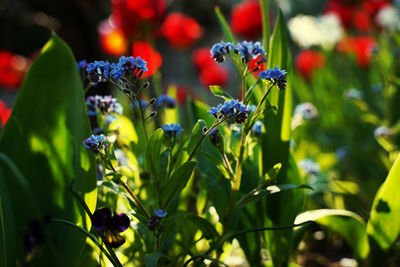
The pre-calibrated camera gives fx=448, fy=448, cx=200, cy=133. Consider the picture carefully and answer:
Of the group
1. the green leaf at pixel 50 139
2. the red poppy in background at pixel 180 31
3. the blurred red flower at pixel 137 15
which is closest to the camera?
the green leaf at pixel 50 139

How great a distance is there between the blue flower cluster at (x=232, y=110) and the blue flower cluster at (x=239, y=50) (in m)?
0.06

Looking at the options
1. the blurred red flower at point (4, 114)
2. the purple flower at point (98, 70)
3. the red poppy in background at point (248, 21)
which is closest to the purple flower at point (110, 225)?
the purple flower at point (98, 70)

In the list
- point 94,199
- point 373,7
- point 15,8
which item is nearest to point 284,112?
point 94,199

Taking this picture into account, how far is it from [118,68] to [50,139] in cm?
20

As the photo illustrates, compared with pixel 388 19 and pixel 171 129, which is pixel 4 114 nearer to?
pixel 171 129

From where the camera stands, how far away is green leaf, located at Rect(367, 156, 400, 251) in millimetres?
625

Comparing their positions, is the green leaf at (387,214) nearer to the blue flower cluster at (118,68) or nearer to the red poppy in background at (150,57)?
the blue flower cluster at (118,68)

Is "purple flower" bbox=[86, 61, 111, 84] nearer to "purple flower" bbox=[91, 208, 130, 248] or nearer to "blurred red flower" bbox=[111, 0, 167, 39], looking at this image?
"purple flower" bbox=[91, 208, 130, 248]

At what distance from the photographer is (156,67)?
1.39m

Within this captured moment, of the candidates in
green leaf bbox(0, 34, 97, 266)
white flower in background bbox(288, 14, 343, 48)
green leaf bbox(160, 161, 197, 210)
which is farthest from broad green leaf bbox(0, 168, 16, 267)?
white flower in background bbox(288, 14, 343, 48)

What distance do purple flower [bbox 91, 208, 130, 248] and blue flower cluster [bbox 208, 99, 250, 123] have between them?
168mm

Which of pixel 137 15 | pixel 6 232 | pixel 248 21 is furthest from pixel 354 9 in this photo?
pixel 6 232

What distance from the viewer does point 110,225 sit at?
0.52 metres

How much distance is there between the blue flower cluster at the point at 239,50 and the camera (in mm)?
519
